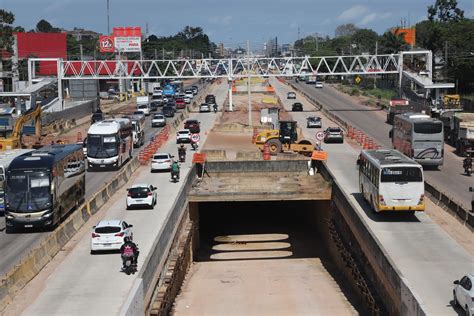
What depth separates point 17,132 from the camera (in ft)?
226

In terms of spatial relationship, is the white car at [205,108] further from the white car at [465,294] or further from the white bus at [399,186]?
the white car at [465,294]

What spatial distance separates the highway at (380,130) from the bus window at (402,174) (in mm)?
8201

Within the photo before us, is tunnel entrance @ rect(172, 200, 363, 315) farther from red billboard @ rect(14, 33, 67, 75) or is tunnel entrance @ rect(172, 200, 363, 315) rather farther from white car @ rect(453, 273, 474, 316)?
red billboard @ rect(14, 33, 67, 75)

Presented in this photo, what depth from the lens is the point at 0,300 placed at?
83.1 feet

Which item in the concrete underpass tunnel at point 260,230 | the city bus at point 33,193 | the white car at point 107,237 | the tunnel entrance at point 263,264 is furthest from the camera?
the concrete underpass tunnel at point 260,230

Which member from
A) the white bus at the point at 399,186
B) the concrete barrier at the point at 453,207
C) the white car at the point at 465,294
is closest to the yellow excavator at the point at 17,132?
the concrete barrier at the point at 453,207

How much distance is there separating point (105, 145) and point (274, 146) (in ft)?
49.9

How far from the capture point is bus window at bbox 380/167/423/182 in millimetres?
35688

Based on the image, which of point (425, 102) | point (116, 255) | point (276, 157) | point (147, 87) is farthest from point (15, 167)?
point (147, 87)

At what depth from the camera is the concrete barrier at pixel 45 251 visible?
26.4m

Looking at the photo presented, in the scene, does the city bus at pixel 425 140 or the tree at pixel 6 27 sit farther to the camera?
the tree at pixel 6 27

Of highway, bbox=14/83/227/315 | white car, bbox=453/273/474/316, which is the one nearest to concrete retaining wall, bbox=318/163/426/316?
white car, bbox=453/273/474/316

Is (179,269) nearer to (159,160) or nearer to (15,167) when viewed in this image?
(15,167)

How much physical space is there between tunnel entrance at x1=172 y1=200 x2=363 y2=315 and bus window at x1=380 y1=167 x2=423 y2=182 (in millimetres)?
5831
